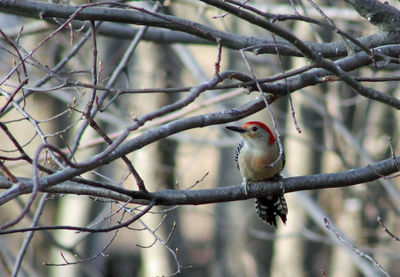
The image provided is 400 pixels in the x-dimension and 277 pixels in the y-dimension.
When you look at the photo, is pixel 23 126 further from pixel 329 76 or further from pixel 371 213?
pixel 329 76

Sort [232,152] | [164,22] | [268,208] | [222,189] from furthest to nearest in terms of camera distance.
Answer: [232,152] → [268,208] → [222,189] → [164,22]

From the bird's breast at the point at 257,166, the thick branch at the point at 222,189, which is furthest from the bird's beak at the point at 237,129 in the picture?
the thick branch at the point at 222,189

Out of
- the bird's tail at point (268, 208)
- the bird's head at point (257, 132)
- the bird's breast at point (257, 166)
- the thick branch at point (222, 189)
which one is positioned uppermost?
the bird's head at point (257, 132)

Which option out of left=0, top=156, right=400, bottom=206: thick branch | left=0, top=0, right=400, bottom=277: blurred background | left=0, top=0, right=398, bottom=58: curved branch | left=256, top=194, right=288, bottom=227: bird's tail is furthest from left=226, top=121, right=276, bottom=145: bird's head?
left=0, top=0, right=400, bottom=277: blurred background

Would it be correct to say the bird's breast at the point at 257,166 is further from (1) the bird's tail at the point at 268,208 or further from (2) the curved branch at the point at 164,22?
(2) the curved branch at the point at 164,22

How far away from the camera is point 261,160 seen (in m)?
5.26

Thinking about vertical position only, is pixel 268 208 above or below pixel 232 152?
below

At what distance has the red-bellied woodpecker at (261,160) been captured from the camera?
5168 millimetres

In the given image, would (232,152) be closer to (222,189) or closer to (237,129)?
(237,129)

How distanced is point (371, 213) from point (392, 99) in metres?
7.07

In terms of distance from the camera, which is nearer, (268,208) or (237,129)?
(237,129)

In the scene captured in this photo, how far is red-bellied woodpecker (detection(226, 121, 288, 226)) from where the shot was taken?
5.17 meters

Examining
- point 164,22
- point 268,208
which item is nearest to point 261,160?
point 268,208

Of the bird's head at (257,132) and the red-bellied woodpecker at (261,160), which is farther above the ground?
the bird's head at (257,132)
